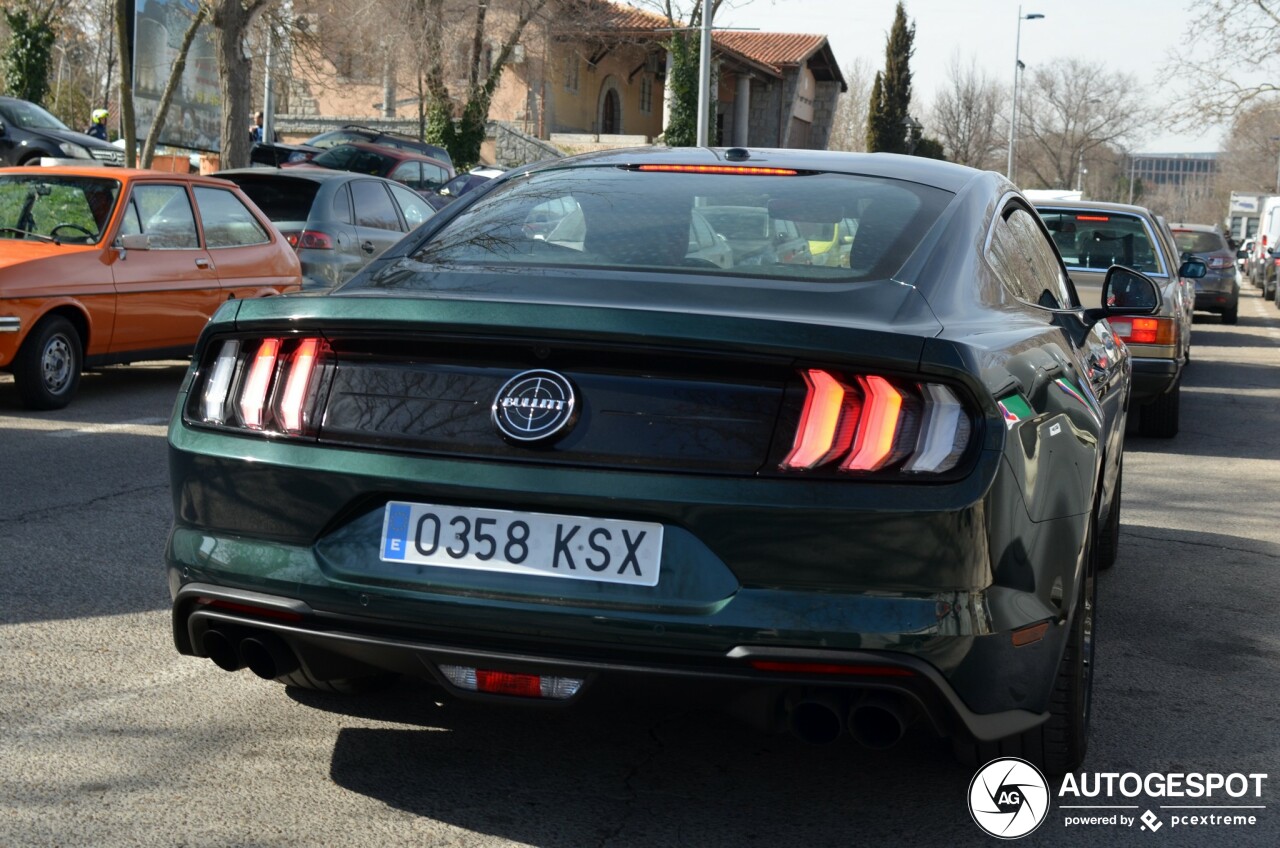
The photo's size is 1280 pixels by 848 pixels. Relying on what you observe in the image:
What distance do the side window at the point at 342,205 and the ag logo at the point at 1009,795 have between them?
11.2m

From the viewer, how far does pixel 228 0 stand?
20.4 m

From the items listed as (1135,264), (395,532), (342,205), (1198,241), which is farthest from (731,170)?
(1198,241)

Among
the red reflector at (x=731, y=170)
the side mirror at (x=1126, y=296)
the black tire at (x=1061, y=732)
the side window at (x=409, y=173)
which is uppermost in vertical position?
the side window at (x=409, y=173)

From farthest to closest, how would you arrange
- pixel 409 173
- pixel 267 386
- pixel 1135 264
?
pixel 409 173 < pixel 1135 264 < pixel 267 386

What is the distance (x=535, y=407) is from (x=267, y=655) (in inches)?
34.2

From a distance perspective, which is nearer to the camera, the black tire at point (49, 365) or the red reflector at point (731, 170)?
the red reflector at point (731, 170)

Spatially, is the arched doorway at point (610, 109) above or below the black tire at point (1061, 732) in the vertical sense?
above

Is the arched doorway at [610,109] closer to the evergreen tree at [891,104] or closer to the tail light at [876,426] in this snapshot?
the evergreen tree at [891,104]

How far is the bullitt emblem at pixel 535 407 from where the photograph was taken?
10.3ft

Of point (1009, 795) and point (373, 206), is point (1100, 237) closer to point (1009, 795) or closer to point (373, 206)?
point (373, 206)

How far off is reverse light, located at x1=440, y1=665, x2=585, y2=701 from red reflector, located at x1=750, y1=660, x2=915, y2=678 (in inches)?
15.4

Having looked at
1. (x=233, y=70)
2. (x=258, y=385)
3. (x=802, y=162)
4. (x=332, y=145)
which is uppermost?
(x=233, y=70)

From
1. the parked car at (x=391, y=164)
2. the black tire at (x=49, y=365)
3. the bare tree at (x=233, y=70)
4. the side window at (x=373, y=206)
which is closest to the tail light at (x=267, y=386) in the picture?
the black tire at (x=49, y=365)

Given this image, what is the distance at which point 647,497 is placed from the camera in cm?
304
